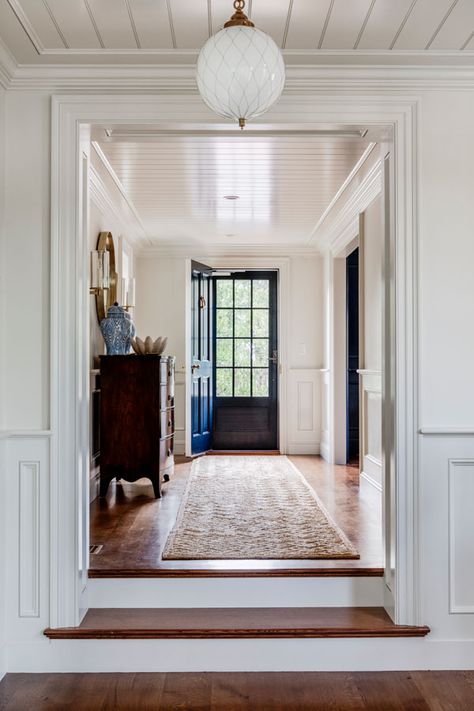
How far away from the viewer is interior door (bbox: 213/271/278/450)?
732 cm

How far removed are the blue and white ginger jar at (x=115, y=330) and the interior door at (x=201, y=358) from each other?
6.66ft

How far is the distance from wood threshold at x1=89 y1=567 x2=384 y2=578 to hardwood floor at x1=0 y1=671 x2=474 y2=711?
42cm

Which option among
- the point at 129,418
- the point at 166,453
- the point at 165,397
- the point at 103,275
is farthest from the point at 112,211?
the point at 166,453

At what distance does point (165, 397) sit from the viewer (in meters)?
4.96

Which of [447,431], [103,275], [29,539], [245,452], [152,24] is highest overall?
[152,24]

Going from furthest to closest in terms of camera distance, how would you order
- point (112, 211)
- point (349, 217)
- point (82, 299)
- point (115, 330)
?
point (349, 217), point (112, 211), point (115, 330), point (82, 299)

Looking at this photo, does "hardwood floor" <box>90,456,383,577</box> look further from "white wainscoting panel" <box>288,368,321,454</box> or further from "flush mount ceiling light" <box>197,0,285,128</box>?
"flush mount ceiling light" <box>197,0,285,128</box>

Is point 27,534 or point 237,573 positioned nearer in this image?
point 27,534

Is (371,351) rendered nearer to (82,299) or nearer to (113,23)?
(82,299)

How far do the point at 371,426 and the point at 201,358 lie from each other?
244 centimetres

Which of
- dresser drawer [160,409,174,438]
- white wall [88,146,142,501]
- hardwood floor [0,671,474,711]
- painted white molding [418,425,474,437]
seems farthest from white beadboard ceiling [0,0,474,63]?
dresser drawer [160,409,174,438]

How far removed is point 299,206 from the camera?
208 inches

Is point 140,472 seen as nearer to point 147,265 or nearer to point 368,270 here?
point 368,270

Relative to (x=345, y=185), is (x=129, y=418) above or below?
below
